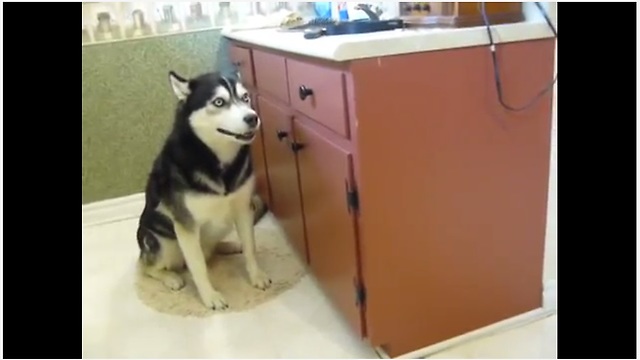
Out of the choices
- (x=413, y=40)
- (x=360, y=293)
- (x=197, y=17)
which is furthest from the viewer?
(x=197, y=17)

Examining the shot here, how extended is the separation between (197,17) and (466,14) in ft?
4.70

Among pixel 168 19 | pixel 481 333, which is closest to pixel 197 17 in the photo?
pixel 168 19

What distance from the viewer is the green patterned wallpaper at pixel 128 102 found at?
2393mm

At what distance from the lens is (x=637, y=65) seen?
0.70 m

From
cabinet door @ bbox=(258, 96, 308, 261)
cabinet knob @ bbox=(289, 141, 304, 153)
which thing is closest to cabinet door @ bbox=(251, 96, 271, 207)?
cabinet door @ bbox=(258, 96, 308, 261)

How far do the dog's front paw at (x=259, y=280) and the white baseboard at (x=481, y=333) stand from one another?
499 mm

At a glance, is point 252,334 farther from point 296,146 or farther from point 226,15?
point 226,15

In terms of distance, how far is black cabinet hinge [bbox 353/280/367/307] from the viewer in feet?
4.57

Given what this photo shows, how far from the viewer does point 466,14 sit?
1.28 metres

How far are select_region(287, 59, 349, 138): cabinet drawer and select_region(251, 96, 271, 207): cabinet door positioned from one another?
22.2 inches

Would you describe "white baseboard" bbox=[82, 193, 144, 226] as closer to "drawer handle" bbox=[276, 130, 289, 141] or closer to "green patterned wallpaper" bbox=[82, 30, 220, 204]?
"green patterned wallpaper" bbox=[82, 30, 220, 204]

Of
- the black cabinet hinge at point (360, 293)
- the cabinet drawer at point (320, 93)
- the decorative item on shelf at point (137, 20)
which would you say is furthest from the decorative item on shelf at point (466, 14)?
the decorative item on shelf at point (137, 20)

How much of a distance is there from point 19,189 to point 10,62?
0.13 metres

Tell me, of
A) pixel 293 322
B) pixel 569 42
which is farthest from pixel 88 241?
pixel 569 42
